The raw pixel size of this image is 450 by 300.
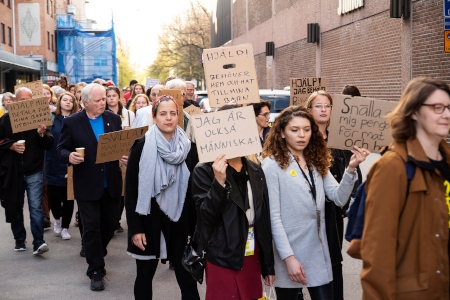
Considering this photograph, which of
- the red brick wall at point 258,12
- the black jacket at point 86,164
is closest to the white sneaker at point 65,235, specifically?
the black jacket at point 86,164

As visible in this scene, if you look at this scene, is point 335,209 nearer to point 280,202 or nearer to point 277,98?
point 280,202

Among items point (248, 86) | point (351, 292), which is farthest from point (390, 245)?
point (351, 292)

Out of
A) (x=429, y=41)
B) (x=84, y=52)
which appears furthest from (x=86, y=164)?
(x=84, y=52)

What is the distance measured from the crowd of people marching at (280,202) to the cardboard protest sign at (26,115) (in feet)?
4.48

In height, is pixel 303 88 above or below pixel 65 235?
above

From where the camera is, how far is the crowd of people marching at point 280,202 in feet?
10.4

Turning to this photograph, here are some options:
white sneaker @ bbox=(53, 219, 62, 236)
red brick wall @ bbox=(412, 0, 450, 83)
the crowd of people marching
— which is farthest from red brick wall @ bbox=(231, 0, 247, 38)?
the crowd of people marching

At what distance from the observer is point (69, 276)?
8.00 meters

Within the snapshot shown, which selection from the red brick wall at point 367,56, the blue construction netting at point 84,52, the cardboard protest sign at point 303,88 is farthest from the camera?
the blue construction netting at point 84,52

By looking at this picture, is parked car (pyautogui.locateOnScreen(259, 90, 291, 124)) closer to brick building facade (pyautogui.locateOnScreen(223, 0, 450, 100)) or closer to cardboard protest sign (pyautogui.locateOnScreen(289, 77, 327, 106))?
brick building facade (pyautogui.locateOnScreen(223, 0, 450, 100))

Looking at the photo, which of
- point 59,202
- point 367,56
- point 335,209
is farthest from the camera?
point 367,56

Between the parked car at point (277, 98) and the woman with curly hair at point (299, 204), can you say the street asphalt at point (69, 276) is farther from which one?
the parked car at point (277, 98)

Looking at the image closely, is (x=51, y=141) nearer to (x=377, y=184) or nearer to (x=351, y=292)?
(x=351, y=292)

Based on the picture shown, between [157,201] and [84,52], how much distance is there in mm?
52698
